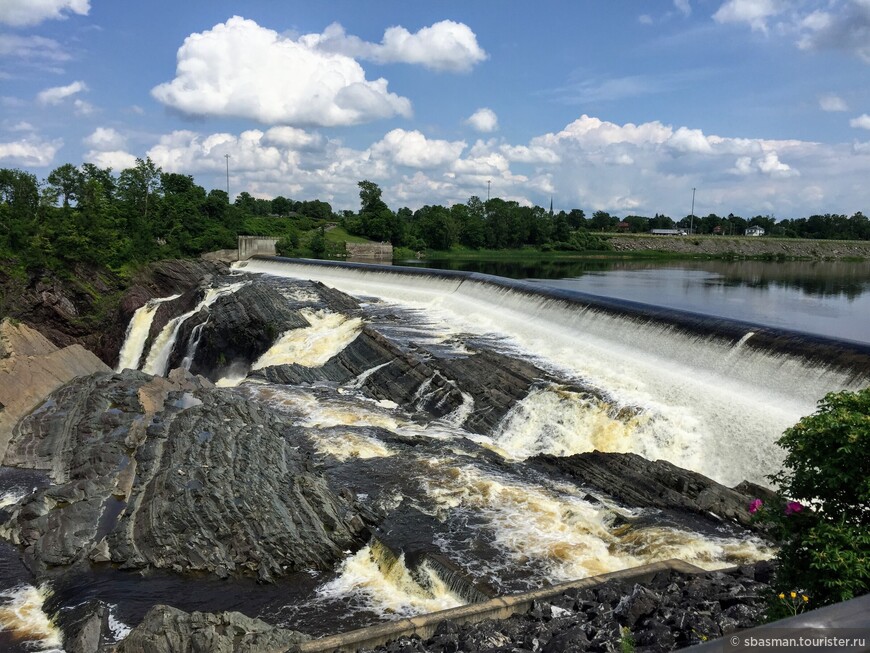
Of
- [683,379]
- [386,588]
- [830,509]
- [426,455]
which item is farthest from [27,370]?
[830,509]

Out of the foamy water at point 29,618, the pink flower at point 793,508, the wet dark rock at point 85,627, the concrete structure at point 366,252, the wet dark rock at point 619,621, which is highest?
the concrete structure at point 366,252

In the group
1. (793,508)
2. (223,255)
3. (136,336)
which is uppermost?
(223,255)

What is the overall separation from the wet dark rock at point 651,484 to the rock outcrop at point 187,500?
4648 millimetres

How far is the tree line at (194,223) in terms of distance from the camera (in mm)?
45019

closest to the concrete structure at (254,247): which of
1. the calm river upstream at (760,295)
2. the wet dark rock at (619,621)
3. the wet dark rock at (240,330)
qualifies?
the calm river upstream at (760,295)

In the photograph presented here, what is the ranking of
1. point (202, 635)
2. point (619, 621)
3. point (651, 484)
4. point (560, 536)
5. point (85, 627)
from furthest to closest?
point (651, 484) → point (560, 536) → point (85, 627) → point (202, 635) → point (619, 621)

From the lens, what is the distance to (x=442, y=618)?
22.2 feet

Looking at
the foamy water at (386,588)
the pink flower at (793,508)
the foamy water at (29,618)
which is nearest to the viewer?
the pink flower at (793,508)

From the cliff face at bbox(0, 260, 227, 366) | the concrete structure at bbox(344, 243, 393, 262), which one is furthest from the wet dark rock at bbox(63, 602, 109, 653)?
the concrete structure at bbox(344, 243, 393, 262)

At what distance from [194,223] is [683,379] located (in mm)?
63333

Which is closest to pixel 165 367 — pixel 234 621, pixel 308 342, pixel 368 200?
pixel 308 342

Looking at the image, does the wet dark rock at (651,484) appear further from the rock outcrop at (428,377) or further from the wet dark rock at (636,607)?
the wet dark rock at (636,607)

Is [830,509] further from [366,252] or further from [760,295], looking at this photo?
[366,252]

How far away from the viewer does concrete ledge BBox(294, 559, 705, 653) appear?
6.47m
